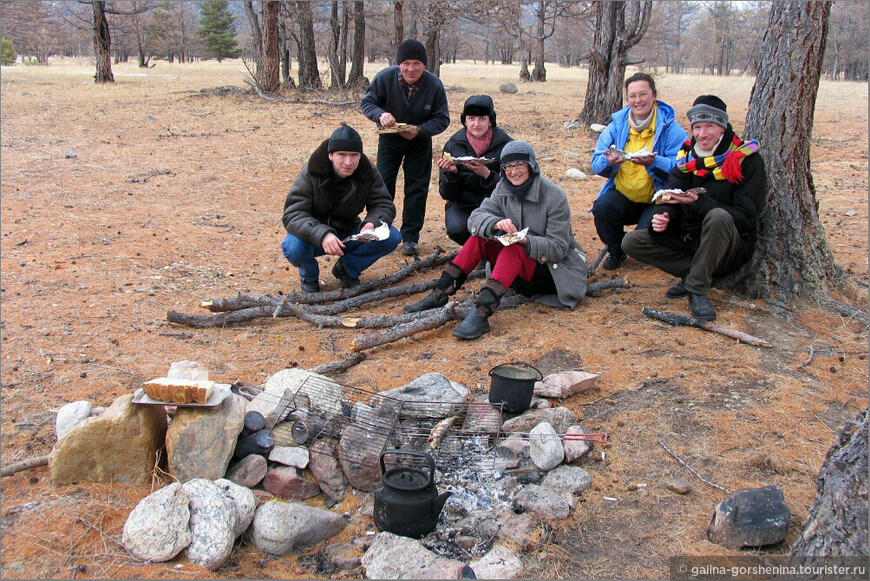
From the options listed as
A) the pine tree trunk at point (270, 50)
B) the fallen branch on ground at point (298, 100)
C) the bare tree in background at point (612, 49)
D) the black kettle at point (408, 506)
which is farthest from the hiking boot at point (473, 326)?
the pine tree trunk at point (270, 50)

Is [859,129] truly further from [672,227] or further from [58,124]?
[58,124]

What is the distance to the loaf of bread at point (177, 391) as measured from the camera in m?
2.77

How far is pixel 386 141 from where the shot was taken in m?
6.13

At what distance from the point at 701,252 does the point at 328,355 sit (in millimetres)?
2600

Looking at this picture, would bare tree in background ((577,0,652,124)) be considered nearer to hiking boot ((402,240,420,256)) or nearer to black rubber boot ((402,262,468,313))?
hiking boot ((402,240,420,256))

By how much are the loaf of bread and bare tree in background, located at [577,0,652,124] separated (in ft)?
33.2

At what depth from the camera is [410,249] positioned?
6273 mm

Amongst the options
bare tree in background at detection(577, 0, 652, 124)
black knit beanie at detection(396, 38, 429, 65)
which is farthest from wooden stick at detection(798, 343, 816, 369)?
bare tree in background at detection(577, 0, 652, 124)

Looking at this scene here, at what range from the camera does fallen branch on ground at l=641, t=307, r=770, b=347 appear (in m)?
4.06

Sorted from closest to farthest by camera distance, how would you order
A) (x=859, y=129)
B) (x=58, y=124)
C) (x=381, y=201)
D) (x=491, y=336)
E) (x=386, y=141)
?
(x=491, y=336)
(x=381, y=201)
(x=386, y=141)
(x=58, y=124)
(x=859, y=129)

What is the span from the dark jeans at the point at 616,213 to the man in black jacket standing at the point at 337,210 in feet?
5.50

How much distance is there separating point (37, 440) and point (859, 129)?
53.3 ft

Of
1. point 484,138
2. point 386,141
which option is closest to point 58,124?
point 386,141

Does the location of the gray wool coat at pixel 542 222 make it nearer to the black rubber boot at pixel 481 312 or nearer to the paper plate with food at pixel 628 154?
the black rubber boot at pixel 481 312
